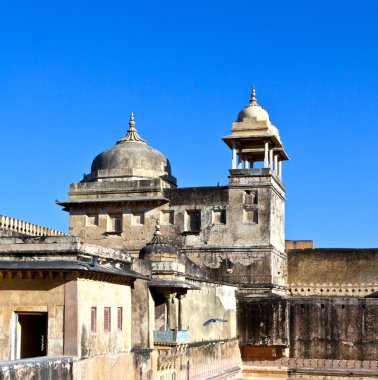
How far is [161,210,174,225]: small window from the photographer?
100 feet

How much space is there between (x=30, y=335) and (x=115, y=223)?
13558 mm

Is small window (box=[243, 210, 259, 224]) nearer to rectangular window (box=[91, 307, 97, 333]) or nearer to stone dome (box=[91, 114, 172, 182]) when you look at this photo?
stone dome (box=[91, 114, 172, 182])

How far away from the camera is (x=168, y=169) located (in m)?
32.4

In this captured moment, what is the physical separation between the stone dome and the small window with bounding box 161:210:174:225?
66.5 inches

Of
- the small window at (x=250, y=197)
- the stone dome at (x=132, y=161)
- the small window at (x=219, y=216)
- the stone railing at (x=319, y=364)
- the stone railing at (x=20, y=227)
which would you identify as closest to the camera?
the stone railing at (x=20, y=227)

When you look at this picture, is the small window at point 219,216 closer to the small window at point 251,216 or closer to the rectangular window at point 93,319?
the small window at point 251,216

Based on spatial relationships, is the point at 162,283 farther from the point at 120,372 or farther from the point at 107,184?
the point at 107,184

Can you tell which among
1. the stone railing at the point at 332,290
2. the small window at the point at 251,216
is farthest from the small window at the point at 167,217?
the stone railing at the point at 332,290

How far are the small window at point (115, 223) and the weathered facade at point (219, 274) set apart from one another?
4cm

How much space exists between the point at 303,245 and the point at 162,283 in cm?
1662

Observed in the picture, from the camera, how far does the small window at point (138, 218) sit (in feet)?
101

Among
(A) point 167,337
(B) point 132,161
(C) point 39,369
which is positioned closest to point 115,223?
(B) point 132,161

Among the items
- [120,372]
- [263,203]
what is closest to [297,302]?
[263,203]

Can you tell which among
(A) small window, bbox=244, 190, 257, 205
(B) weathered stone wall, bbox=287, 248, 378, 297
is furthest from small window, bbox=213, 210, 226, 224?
(B) weathered stone wall, bbox=287, 248, 378, 297
